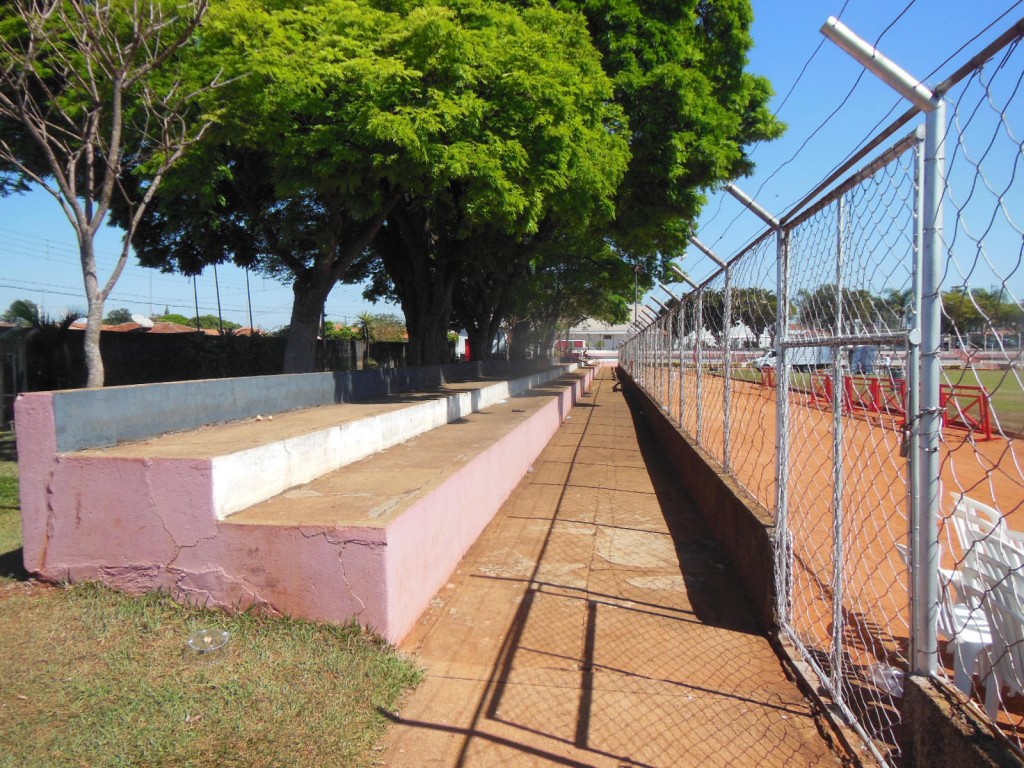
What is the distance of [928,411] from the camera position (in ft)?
7.42

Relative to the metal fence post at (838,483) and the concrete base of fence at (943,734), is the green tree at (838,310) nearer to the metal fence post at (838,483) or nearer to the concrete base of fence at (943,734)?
the metal fence post at (838,483)

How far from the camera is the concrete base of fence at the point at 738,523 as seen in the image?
4156 millimetres

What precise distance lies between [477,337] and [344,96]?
16397mm

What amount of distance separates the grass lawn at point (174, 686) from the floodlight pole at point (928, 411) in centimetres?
213

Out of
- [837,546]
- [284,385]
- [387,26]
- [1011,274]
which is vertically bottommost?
[837,546]

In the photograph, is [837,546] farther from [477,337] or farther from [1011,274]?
[477,337]

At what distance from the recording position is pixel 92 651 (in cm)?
336

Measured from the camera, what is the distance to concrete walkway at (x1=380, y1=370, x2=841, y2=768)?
292 centimetres

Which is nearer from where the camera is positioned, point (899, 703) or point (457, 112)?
point (899, 703)

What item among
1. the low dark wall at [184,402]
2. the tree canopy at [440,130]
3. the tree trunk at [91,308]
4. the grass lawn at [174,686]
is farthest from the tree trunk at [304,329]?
the grass lawn at [174,686]

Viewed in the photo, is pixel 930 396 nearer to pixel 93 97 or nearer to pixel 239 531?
pixel 239 531

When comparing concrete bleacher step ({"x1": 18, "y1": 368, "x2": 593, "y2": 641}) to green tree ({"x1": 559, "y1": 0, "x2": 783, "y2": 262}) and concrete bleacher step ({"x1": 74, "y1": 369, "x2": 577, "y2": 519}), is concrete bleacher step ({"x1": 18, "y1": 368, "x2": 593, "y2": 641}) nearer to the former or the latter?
concrete bleacher step ({"x1": 74, "y1": 369, "x2": 577, "y2": 519})

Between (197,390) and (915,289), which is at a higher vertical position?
(915,289)

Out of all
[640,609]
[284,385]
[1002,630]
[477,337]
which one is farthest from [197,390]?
[477,337]
